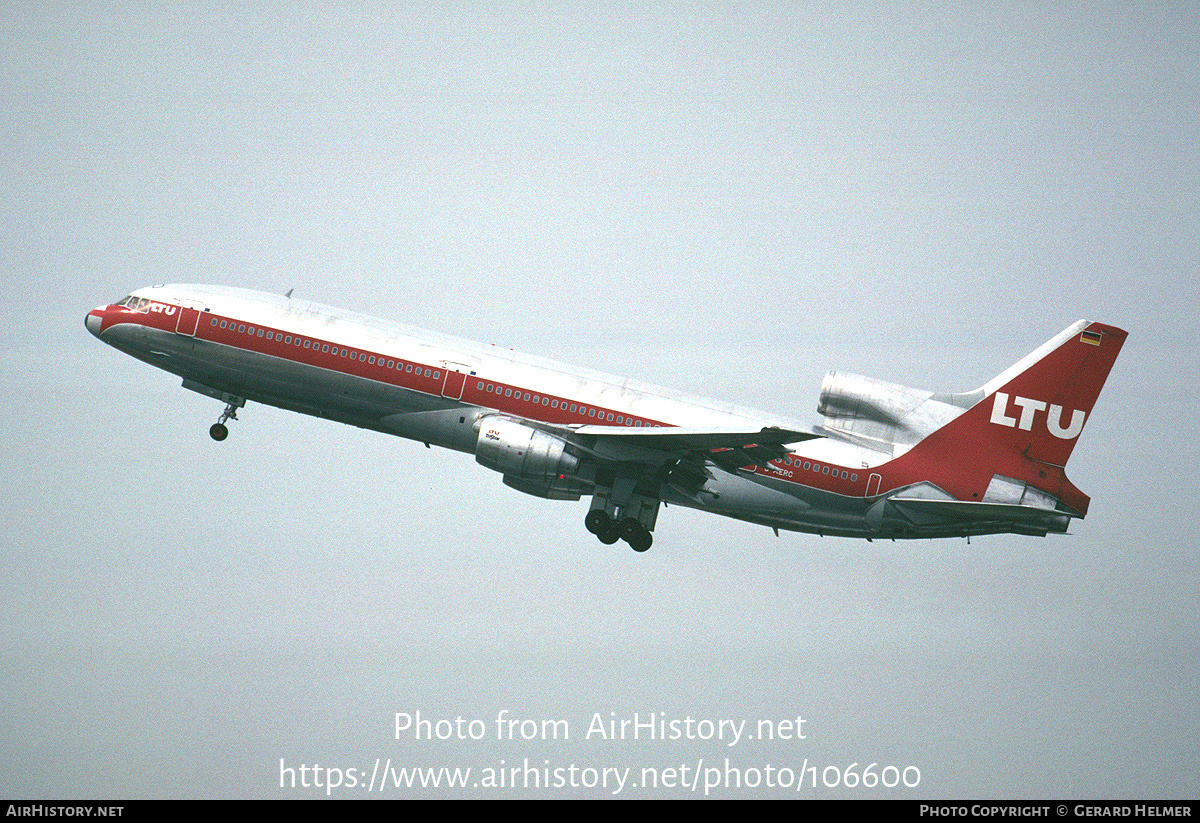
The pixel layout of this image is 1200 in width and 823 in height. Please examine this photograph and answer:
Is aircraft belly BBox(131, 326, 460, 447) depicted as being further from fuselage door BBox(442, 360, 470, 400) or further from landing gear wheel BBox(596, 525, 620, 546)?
landing gear wheel BBox(596, 525, 620, 546)

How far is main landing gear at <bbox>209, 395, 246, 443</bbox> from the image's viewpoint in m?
47.4

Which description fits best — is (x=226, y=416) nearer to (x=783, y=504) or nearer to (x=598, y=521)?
(x=598, y=521)

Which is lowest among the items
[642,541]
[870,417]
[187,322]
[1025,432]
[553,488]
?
Answer: [642,541]

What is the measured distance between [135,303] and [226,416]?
5.37 metres

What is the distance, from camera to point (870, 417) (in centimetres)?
4806

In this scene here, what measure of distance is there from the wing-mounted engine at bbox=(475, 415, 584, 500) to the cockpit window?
13607 millimetres

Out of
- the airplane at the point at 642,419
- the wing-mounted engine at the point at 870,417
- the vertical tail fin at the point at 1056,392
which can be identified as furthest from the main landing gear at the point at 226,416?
the vertical tail fin at the point at 1056,392

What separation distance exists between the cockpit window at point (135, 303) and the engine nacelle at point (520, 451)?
1374 centimetres

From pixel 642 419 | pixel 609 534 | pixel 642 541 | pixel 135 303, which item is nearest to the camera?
pixel 642 419

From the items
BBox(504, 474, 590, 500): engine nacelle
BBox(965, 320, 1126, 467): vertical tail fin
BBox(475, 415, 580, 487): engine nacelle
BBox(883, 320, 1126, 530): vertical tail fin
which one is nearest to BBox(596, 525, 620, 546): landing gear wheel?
BBox(504, 474, 590, 500): engine nacelle

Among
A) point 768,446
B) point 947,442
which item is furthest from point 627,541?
point 947,442

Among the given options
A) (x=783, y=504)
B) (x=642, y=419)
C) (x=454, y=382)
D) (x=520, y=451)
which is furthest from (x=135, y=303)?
(x=783, y=504)

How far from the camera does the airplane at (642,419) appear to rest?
45.5 meters
